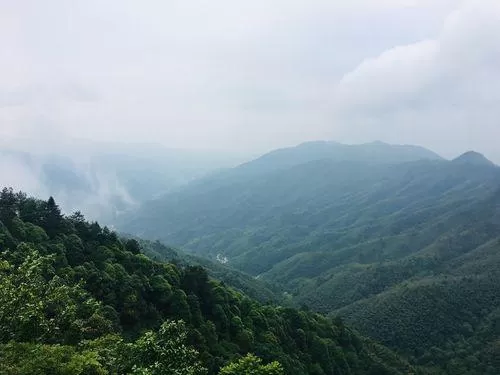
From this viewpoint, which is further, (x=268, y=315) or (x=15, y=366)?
(x=268, y=315)

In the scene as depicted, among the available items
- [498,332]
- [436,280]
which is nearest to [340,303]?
[436,280]

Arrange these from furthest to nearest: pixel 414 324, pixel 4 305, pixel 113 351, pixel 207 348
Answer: pixel 414 324 < pixel 207 348 < pixel 113 351 < pixel 4 305

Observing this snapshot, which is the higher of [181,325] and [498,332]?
[181,325]

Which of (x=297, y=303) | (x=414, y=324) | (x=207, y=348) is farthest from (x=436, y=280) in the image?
(x=207, y=348)

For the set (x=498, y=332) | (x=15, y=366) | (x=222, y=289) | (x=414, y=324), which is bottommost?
(x=498, y=332)

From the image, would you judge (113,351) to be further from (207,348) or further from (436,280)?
(436,280)

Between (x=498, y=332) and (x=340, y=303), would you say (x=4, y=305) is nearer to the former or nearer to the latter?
(x=498, y=332)

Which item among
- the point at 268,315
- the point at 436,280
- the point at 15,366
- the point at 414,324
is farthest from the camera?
the point at 436,280
